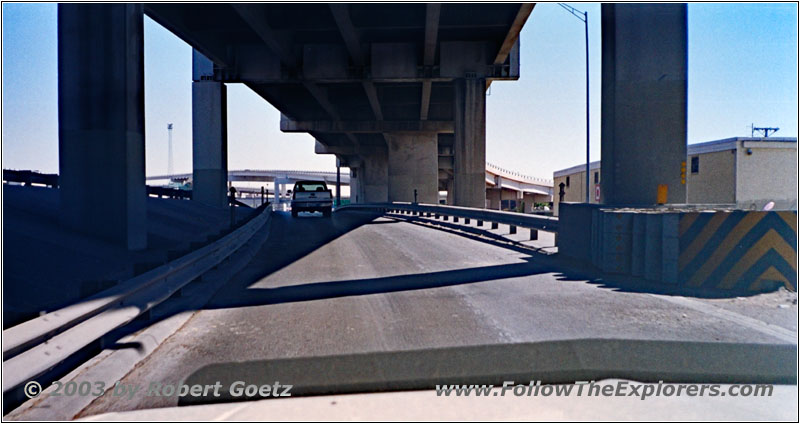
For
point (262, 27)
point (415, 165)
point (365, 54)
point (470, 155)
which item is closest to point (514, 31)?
point (365, 54)

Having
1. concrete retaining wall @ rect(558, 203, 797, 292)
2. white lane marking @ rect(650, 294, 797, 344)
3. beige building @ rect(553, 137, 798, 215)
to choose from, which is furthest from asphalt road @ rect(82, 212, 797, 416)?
beige building @ rect(553, 137, 798, 215)

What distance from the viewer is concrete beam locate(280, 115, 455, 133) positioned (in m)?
49.1

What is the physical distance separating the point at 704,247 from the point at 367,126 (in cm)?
4282

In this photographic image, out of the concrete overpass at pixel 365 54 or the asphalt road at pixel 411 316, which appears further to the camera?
the concrete overpass at pixel 365 54

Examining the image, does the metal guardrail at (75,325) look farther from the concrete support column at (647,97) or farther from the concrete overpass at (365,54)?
the concrete overpass at (365,54)

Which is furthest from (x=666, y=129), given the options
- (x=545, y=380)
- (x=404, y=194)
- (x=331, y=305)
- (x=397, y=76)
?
(x=404, y=194)

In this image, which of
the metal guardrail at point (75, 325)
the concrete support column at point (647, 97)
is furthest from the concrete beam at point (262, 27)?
the metal guardrail at point (75, 325)

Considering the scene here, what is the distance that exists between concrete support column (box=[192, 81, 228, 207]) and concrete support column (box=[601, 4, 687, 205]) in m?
30.1

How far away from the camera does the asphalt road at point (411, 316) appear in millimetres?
5336

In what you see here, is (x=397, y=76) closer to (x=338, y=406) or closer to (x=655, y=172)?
(x=655, y=172)

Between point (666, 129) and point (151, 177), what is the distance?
168m

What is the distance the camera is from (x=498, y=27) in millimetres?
28281

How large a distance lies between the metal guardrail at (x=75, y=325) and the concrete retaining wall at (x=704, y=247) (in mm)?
6958

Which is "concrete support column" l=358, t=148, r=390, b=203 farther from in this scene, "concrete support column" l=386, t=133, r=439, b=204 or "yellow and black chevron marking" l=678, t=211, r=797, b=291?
"yellow and black chevron marking" l=678, t=211, r=797, b=291
